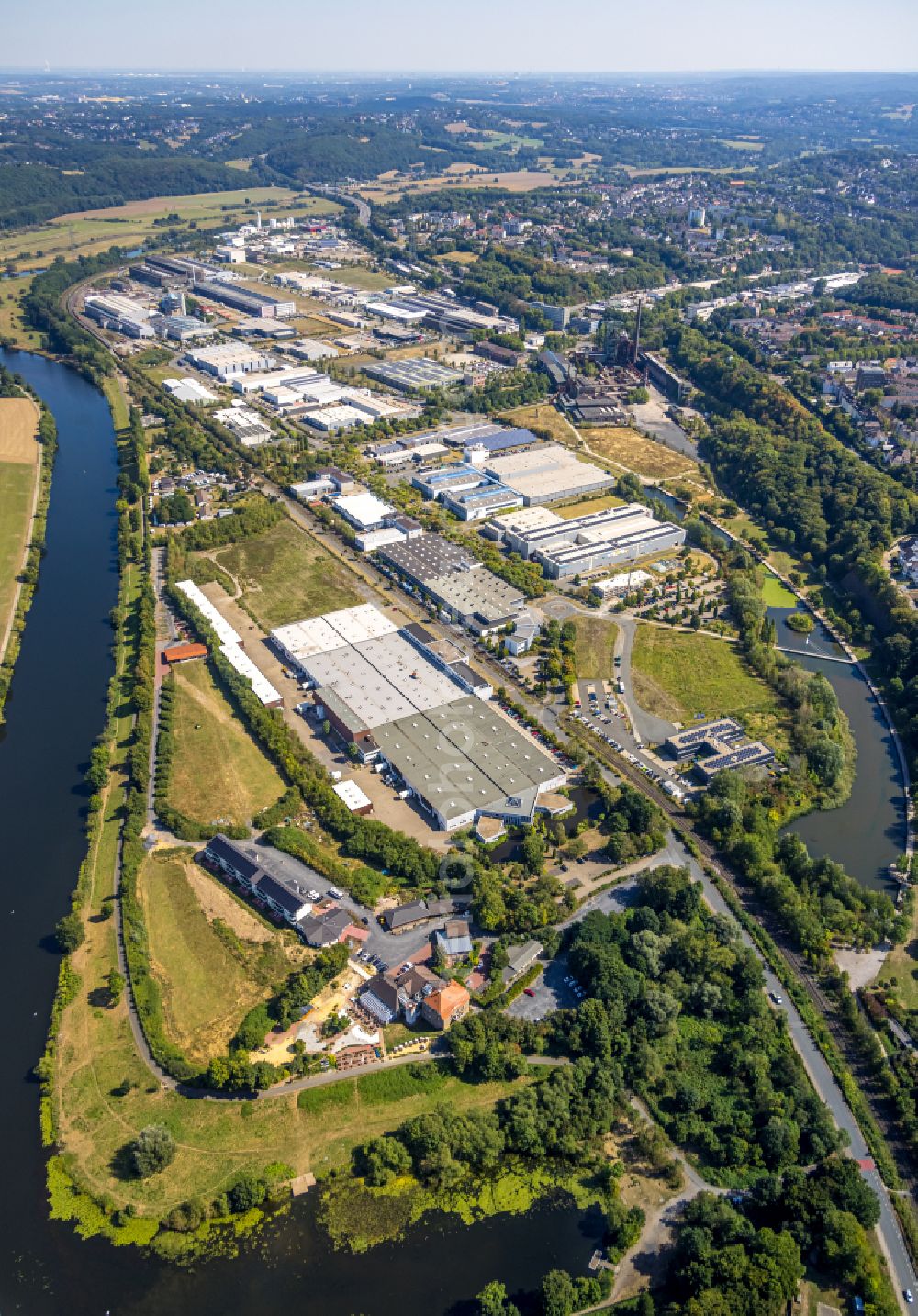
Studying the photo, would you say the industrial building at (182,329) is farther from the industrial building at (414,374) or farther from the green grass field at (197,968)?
the green grass field at (197,968)

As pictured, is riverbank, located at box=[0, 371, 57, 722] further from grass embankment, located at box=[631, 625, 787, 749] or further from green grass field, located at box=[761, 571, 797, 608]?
green grass field, located at box=[761, 571, 797, 608]

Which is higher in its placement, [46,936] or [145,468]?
[145,468]

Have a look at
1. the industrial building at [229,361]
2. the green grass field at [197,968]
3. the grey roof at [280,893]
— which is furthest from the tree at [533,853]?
the industrial building at [229,361]

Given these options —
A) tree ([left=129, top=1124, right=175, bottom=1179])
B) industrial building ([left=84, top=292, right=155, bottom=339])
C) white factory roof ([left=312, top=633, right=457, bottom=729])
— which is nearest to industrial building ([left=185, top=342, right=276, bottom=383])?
industrial building ([left=84, top=292, right=155, bottom=339])

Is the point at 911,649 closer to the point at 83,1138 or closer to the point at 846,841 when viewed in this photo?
the point at 846,841

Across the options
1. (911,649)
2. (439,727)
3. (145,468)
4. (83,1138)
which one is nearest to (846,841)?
(911,649)

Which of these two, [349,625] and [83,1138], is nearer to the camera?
[83,1138]
